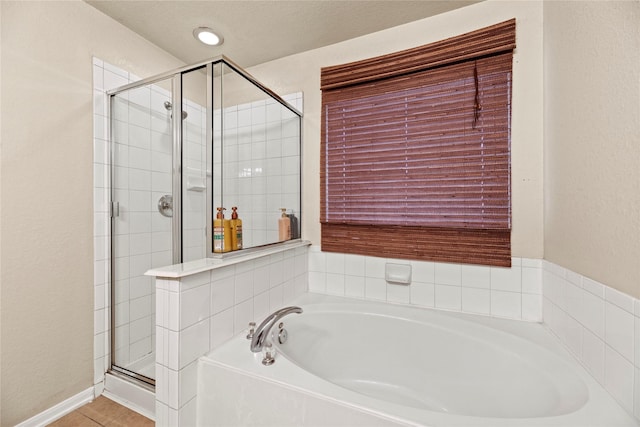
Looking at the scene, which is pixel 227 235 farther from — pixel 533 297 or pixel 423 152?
pixel 533 297

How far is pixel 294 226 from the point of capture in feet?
6.46

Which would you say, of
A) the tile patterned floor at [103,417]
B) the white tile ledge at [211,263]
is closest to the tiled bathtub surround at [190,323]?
the white tile ledge at [211,263]

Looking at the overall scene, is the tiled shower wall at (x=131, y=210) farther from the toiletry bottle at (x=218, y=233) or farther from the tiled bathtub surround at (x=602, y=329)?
the tiled bathtub surround at (x=602, y=329)

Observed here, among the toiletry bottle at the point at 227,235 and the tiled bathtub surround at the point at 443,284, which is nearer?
the toiletry bottle at the point at 227,235

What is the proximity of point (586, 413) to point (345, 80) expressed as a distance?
6.32 feet

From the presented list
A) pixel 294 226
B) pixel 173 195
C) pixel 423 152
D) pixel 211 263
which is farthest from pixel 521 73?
pixel 173 195

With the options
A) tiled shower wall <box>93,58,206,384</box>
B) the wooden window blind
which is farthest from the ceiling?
tiled shower wall <box>93,58,206,384</box>

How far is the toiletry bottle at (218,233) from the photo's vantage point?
131 centimetres

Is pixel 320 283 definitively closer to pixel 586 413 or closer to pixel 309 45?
pixel 586 413

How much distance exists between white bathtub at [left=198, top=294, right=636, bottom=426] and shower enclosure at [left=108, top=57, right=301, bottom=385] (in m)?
0.58

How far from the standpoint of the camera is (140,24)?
1.72 meters

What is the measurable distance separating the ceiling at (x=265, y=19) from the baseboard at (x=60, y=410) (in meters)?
2.19

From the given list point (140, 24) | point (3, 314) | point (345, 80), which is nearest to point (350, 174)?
point (345, 80)

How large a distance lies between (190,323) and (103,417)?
0.94 m
